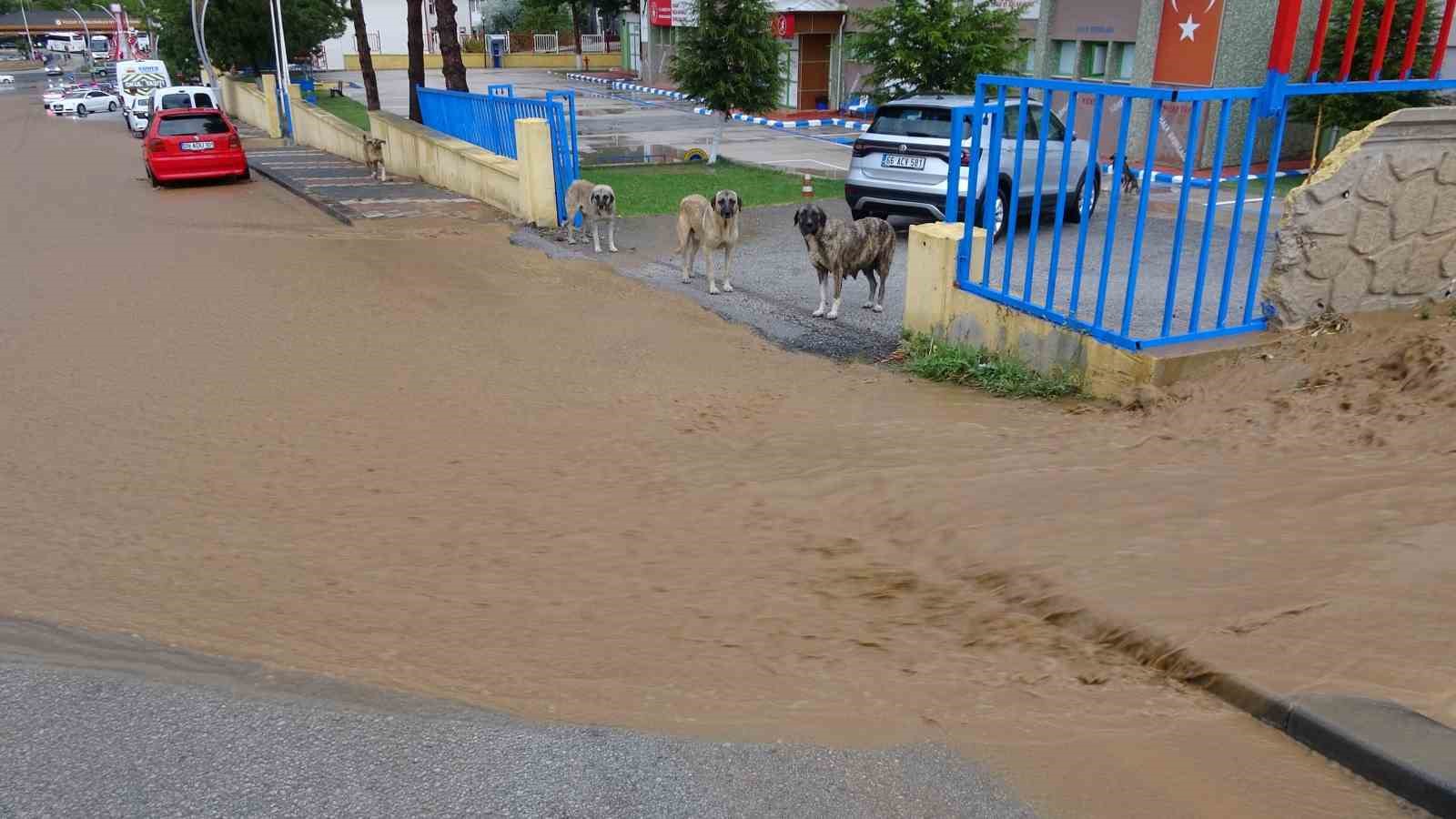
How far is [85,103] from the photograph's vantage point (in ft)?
144

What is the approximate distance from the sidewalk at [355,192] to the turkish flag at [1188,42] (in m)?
12.2

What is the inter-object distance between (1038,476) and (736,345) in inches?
162

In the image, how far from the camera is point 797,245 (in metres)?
13.6

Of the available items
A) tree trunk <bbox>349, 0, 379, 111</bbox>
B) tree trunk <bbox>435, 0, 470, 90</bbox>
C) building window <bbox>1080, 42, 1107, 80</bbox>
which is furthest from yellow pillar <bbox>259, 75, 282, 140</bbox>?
Result: building window <bbox>1080, 42, 1107, 80</bbox>

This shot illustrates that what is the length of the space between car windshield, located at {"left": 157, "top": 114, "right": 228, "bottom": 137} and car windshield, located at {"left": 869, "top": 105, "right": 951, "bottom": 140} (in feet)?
43.5

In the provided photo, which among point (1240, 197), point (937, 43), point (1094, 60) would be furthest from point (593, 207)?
point (1094, 60)

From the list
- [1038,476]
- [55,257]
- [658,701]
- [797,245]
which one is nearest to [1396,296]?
[1038,476]

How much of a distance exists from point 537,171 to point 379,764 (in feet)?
40.3

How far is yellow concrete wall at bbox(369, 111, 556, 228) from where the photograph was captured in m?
14.9

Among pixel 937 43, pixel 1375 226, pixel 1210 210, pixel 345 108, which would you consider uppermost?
pixel 937 43

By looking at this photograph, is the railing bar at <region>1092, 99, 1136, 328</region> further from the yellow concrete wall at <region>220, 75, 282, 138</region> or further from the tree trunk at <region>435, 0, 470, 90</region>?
the yellow concrete wall at <region>220, 75, 282, 138</region>

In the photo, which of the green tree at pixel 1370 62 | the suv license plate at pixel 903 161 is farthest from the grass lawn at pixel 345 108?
the green tree at pixel 1370 62

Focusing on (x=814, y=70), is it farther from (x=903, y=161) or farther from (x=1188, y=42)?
(x=903, y=161)

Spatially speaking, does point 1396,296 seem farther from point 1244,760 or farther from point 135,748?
point 135,748
